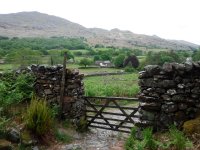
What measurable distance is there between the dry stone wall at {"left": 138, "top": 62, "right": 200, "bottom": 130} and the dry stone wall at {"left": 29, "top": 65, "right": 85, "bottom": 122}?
13.4 ft

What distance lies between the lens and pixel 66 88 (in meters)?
13.6

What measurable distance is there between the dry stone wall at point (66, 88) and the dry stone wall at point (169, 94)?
13.4ft

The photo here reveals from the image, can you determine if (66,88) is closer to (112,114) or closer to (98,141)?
(112,114)

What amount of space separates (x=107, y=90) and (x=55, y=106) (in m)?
13.9

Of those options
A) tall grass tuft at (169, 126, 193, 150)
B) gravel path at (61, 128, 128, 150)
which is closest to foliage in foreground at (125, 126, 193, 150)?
tall grass tuft at (169, 126, 193, 150)

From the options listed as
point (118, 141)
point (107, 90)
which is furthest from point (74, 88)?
point (107, 90)

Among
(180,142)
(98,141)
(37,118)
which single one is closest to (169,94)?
(180,142)

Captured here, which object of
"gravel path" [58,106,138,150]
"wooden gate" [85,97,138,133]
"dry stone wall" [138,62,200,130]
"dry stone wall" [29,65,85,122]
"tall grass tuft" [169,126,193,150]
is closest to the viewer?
"tall grass tuft" [169,126,193,150]

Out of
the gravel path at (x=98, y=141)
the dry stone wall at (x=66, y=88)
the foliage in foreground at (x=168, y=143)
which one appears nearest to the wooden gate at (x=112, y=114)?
the gravel path at (x=98, y=141)

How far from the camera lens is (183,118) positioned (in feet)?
31.6

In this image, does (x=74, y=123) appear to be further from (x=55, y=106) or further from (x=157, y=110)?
(x=157, y=110)

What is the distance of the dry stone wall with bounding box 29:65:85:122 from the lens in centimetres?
1360

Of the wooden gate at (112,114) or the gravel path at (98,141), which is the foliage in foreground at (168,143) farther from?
the wooden gate at (112,114)

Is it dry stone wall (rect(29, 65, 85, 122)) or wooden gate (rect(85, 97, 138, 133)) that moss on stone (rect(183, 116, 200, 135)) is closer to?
wooden gate (rect(85, 97, 138, 133))
